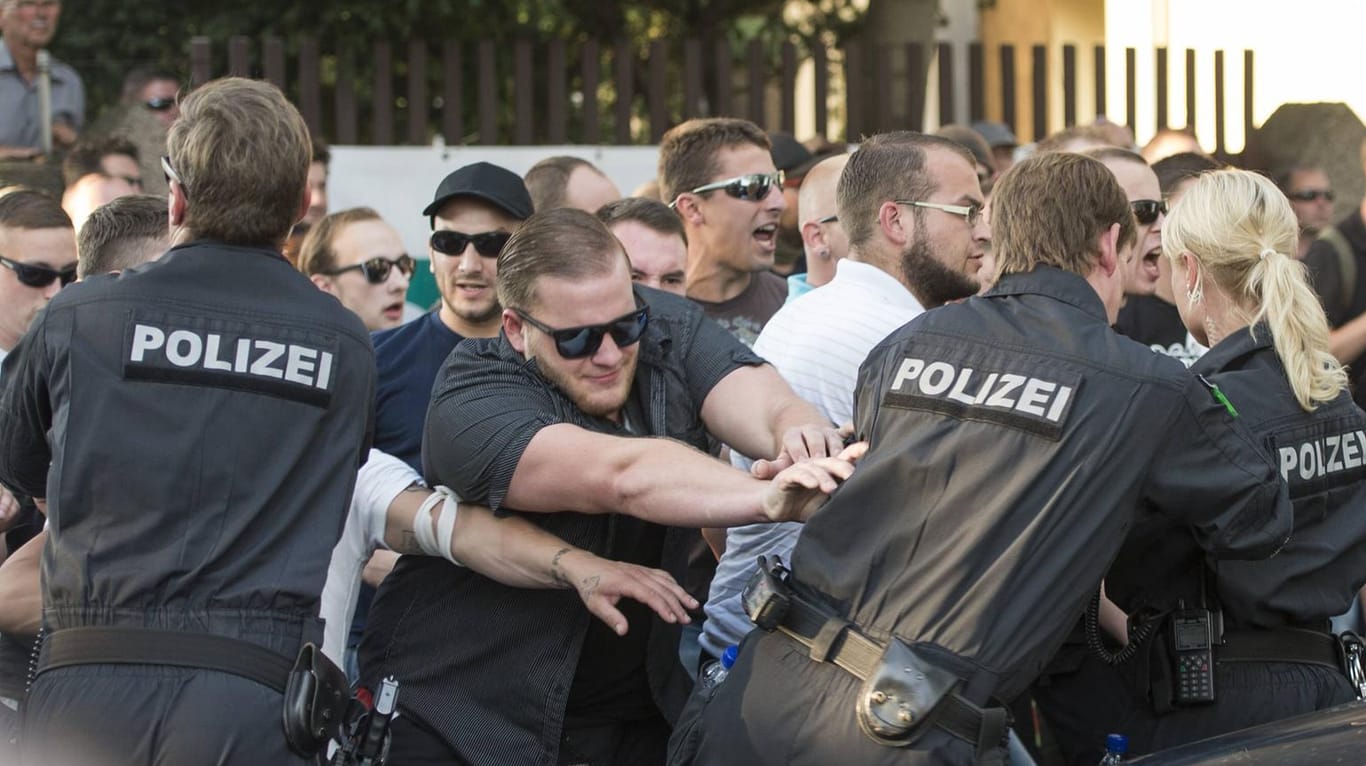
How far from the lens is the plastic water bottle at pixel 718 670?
382 cm

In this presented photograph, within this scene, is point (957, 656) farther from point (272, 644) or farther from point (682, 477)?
point (272, 644)

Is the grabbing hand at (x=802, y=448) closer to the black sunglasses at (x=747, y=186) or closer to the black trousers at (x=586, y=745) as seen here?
the black trousers at (x=586, y=745)

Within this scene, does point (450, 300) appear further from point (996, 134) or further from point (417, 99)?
point (996, 134)

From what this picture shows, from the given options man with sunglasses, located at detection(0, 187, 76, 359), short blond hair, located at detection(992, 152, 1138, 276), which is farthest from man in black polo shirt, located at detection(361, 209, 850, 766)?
man with sunglasses, located at detection(0, 187, 76, 359)

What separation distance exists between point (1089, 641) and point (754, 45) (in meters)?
6.78

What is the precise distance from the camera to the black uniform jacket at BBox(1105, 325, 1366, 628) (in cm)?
395

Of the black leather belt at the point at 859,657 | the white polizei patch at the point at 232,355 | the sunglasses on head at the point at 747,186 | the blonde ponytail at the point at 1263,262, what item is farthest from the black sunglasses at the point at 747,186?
the white polizei patch at the point at 232,355

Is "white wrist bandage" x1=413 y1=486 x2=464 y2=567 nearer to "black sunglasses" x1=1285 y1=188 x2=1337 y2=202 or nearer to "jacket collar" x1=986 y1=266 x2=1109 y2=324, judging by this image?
"jacket collar" x1=986 y1=266 x2=1109 y2=324

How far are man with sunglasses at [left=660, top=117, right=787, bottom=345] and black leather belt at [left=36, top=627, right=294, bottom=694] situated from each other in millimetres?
3353

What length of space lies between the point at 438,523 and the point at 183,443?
30.1 inches

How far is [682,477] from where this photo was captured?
11.6 ft

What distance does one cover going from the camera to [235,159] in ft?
11.1

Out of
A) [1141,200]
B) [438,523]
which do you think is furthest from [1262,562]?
[1141,200]

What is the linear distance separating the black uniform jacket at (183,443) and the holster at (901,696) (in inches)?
44.9
